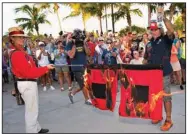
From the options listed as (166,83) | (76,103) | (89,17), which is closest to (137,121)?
(166,83)

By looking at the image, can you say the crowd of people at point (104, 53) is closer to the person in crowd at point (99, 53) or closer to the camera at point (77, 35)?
the person in crowd at point (99, 53)

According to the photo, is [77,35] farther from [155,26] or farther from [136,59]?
[155,26]

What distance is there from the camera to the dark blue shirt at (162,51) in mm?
4625

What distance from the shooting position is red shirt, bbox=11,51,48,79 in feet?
14.0

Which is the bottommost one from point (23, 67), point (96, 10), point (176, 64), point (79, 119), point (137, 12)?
point (79, 119)

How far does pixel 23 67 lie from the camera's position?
426 cm

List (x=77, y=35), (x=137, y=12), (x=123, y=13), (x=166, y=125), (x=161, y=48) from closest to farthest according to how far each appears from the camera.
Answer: (x=161, y=48)
(x=166, y=125)
(x=77, y=35)
(x=137, y=12)
(x=123, y=13)

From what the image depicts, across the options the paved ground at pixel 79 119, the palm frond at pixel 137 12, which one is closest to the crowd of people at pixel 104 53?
the paved ground at pixel 79 119

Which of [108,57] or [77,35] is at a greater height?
[77,35]

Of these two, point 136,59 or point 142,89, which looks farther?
point 136,59

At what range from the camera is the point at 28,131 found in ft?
15.8

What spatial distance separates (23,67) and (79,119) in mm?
1823

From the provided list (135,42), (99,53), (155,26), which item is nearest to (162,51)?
(155,26)

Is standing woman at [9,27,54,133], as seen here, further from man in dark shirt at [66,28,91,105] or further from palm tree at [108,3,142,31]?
palm tree at [108,3,142,31]
